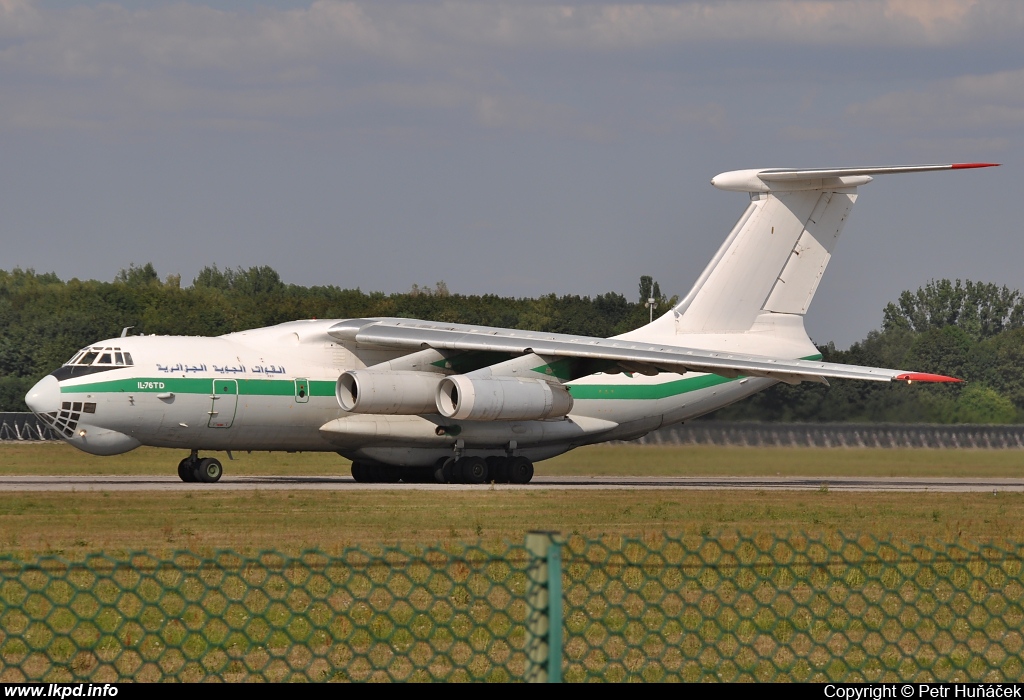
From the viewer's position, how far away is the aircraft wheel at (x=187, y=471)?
20.3 m

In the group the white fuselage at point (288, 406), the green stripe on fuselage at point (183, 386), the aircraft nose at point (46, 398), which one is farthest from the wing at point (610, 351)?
the aircraft nose at point (46, 398)

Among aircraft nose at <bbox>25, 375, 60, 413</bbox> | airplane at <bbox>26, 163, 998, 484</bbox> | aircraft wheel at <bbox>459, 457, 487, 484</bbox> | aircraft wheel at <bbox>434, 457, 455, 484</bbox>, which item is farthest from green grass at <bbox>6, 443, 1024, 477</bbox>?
aircraft nose at <bbox>25, 375, 60, 413</bbox>

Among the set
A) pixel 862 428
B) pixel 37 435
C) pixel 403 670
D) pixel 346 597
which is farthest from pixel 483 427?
pixel 37 435

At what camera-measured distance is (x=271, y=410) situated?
19.8 meters

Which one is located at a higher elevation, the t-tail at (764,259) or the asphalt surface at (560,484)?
the t-tail at (764,259)

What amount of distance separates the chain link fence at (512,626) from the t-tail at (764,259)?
12663mm

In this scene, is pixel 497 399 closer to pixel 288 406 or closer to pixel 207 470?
pixel 288 406

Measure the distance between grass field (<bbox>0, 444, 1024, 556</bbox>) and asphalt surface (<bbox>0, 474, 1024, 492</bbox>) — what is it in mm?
418

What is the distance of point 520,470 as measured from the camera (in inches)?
846

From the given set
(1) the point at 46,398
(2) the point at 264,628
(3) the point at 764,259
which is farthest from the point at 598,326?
(2) the point at 264,628

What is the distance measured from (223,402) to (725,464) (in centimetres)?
833

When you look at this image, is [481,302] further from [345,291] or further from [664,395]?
[664,395]

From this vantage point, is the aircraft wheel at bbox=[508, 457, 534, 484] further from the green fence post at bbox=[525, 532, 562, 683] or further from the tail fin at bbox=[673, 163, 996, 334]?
the green fence post at bbox=[525, 532, 562, 683]

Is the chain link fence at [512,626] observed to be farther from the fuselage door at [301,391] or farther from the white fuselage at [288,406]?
the fuselage door at [301,391]
